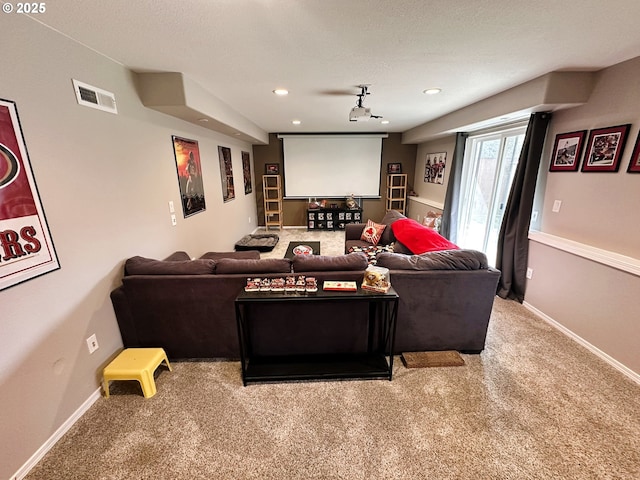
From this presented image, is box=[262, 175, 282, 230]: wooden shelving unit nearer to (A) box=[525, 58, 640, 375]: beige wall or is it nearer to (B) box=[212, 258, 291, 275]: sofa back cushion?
(B) box=[212, 258, 291, 275]: sofa back cushion

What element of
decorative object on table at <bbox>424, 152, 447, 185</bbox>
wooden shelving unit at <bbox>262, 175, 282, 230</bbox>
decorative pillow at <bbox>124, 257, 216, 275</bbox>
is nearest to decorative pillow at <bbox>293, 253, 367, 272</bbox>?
decorative pillow at <bbox>124, 257, 216, 275</bbox>

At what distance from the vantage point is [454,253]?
211 centimetres

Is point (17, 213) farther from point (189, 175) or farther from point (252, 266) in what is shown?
point (189, 175)

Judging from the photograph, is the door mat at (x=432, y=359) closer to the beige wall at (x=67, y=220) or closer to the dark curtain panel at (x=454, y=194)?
the beige wall at (x=67, y=220)

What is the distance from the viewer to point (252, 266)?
2.01 metres

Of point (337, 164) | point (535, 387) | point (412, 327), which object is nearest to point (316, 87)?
point (412, 327)

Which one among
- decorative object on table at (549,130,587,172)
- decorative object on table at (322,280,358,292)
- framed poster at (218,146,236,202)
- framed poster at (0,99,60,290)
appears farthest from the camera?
framed poster at (218,146,236,202)

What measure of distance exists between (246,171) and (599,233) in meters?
5.58

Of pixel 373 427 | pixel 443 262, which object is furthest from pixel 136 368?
pixel 443 262

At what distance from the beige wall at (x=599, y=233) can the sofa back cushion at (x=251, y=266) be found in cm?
262

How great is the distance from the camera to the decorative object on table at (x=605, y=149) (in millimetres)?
2055

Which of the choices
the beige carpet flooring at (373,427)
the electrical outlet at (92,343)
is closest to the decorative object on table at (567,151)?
the beige carpet flooring at (373,427)

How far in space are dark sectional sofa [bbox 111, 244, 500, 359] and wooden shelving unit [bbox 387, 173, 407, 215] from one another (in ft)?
15.5

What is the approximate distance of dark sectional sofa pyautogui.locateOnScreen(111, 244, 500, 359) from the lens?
6.40 ft
